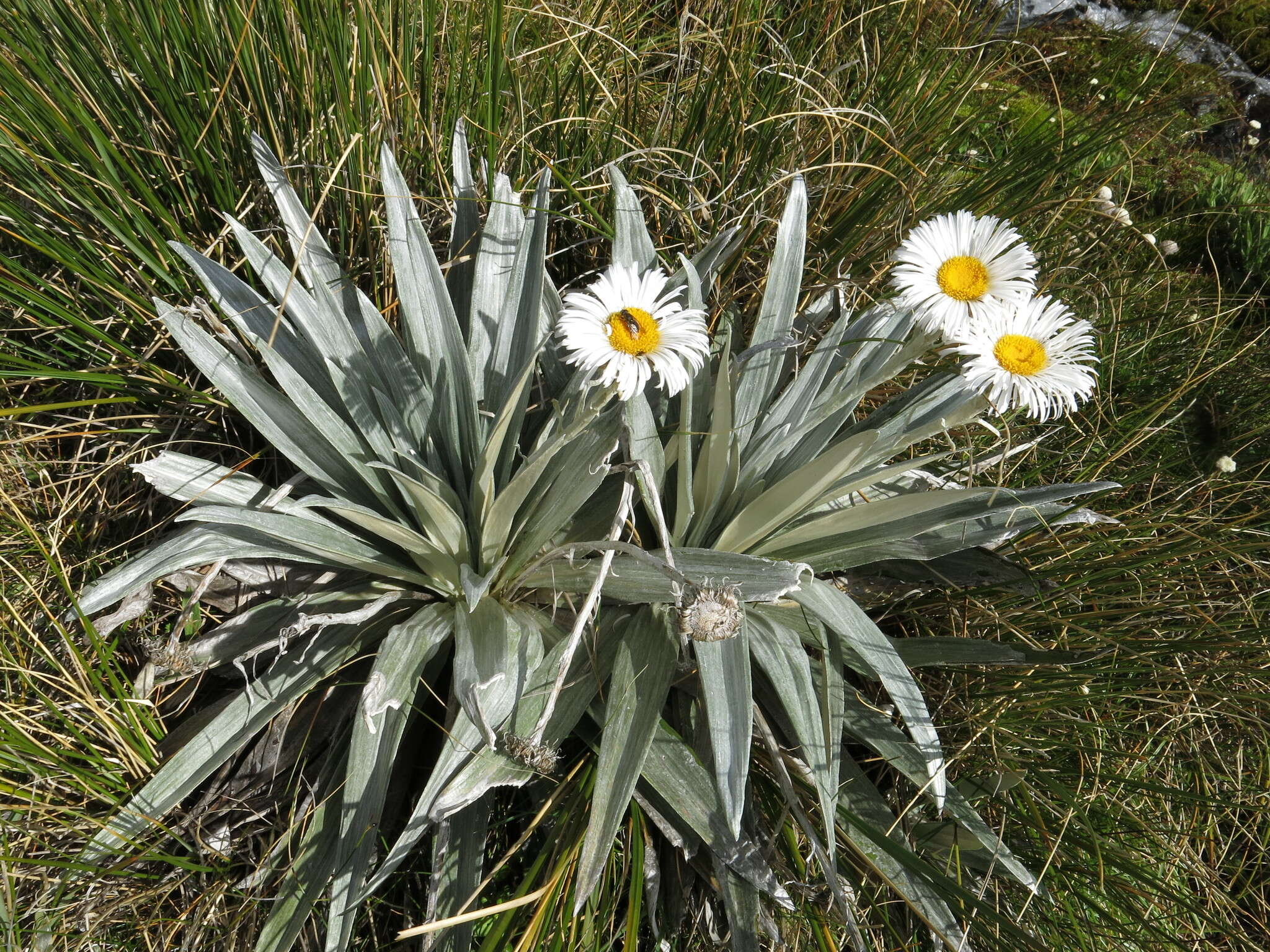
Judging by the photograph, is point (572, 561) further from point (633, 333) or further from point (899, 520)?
point (899, 520)

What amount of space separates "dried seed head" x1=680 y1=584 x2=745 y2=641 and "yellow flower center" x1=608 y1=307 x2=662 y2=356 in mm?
371

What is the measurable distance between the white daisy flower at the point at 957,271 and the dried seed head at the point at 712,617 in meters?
0.50

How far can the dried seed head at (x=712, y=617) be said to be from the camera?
1239 millimetres

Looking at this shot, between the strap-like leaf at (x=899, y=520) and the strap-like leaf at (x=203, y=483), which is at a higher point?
the strap-like leaf at (x=899, y=520)

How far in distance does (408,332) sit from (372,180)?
547mm

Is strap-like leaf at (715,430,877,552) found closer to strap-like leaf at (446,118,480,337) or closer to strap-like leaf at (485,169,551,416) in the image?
strap-like leaf at (485,169,551,416)

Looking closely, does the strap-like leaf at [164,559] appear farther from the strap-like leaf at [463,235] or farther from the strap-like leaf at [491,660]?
the strap-like leaf at [463,235]

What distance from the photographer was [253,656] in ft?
5.40

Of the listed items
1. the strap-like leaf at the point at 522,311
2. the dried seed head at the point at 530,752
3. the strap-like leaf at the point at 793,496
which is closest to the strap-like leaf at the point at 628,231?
the strap-like leaf at the point at 522,311

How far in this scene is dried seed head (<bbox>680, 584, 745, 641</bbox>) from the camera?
1239 millimetres

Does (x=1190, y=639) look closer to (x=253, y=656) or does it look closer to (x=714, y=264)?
(x=714, y=264)

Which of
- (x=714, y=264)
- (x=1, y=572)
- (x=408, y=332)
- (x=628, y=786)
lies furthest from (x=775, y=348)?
(x=1, y=572)

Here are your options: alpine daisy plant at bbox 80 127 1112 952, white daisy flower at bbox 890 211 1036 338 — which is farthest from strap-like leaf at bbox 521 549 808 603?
white daisy flower at bbox 890 211 1036 338

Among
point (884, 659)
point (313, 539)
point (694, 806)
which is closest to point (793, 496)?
point (884, 659)
